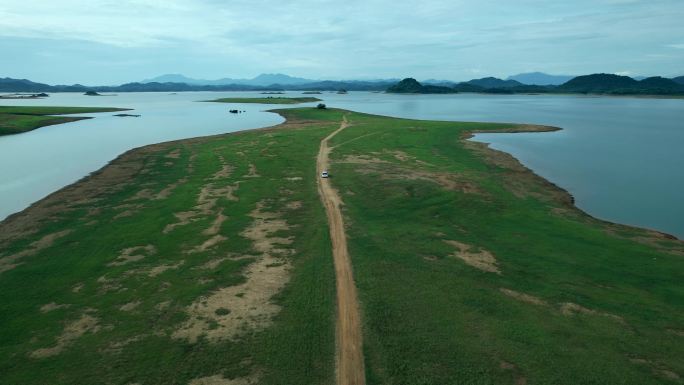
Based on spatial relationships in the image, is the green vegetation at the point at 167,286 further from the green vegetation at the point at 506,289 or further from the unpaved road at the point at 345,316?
the green vegetation at the point at 506,289

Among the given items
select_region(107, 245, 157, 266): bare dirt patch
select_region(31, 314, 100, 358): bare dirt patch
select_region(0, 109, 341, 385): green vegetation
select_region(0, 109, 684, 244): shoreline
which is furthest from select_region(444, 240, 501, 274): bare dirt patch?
select_region(31, 314, 100, 358): bare dirt patch

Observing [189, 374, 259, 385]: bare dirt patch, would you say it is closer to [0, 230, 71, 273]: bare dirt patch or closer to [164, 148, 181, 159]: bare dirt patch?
[0, 230, 71, 273]: bare dirt patch

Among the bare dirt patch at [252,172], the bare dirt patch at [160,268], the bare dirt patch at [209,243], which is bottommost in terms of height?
the bare dirt patch at [160,268]

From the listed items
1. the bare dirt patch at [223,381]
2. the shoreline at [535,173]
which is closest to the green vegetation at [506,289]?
the shoreline at [535,173]

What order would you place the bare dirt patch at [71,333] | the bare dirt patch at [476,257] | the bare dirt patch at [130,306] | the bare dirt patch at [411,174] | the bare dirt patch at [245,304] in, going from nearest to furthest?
the bare dirt patch at [71,333] < the bare dirt patch at [245,304] < the bare dirt patch at [130,306] < the bare dirt patch at [476,257] < the bare dirt patch at [411,174]

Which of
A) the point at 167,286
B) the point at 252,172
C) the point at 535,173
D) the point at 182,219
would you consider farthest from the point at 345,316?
the point at 535,173

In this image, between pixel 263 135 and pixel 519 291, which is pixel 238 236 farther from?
pixel 263 135

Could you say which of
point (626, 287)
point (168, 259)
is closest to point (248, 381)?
point (168, 259)
